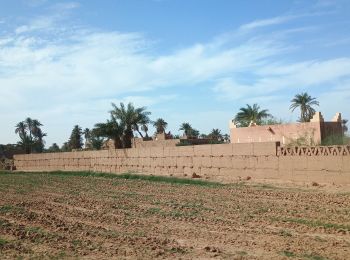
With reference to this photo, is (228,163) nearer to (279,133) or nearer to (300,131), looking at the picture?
(300,131)

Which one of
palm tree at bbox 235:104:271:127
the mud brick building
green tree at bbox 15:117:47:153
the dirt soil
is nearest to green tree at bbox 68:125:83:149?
green tree at bbox 15:117:47:153

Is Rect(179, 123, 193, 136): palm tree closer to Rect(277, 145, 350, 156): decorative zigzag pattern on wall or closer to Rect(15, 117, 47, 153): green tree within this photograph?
Rect(15, 117, 47, 153): green tree

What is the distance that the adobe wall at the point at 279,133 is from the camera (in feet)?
111

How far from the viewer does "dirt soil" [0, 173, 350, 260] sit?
8.96 metres

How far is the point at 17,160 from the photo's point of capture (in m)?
65.4

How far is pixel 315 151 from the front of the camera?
2562cm

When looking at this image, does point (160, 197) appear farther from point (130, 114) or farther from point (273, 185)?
point (130, 114)

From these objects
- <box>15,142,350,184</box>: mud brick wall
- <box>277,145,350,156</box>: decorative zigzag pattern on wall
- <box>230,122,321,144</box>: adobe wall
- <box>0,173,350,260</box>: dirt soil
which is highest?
<box>230,122,321,144</box>: adobe wall

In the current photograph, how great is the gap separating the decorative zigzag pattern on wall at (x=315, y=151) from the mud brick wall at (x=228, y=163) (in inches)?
6.3

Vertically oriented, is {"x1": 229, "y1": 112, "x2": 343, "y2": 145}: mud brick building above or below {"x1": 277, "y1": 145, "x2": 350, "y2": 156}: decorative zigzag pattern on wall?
above

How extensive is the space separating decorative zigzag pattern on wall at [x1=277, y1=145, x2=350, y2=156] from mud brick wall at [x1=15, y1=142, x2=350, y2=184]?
0.53 feet

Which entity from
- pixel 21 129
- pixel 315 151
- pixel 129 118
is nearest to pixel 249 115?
pixel 129 118

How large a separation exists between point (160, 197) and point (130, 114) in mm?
33582

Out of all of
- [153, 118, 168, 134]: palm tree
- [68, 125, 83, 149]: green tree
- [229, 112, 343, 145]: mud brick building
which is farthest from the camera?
[68, 125, 83, 149]: green tree
